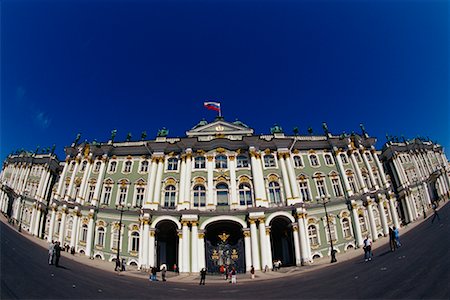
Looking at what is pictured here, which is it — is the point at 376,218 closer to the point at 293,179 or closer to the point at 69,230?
the point at 293,179

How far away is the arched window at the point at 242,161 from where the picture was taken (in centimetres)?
3441

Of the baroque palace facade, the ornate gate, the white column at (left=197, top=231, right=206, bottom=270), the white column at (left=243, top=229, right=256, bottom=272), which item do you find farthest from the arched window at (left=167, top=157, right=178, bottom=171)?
the white column at (left=243, top=229, right=256, bottom=272)

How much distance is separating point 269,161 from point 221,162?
7316 millimetres

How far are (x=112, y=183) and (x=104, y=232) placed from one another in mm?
6952

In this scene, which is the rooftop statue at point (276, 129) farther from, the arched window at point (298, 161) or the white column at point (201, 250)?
A: the white column at point (201, 250)

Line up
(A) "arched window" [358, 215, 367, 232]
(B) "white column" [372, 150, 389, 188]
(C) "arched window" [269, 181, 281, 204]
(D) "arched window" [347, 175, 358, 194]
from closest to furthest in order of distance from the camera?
(A) "arched window" [358, 215, 367, 232] → (C) "arched window" [269, 181, 281, 204] → (B) "white column" [372, 150, 389, 188] → (D) "arched window" [347, 175, 358, 194]

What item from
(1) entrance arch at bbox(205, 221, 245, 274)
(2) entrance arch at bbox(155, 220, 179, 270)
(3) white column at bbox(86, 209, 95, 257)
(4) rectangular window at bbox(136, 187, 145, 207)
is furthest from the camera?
(4) rectangular window at bbox(136, 187, 145, 207)

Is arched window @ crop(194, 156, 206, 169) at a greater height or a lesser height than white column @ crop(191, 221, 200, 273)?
greater

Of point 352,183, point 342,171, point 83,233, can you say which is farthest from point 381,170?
point 83,233

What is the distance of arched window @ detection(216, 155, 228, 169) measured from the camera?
34.4m

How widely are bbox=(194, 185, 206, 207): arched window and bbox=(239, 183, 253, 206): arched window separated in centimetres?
512

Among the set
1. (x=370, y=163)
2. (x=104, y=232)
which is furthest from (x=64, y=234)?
(x=370, y=163)

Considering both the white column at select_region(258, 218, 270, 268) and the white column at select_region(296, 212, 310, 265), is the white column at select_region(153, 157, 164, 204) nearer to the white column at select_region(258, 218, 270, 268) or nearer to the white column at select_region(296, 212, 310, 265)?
the white column at select_region(258, 218, 270, 268)

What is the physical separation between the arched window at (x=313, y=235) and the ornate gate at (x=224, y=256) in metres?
9.61
